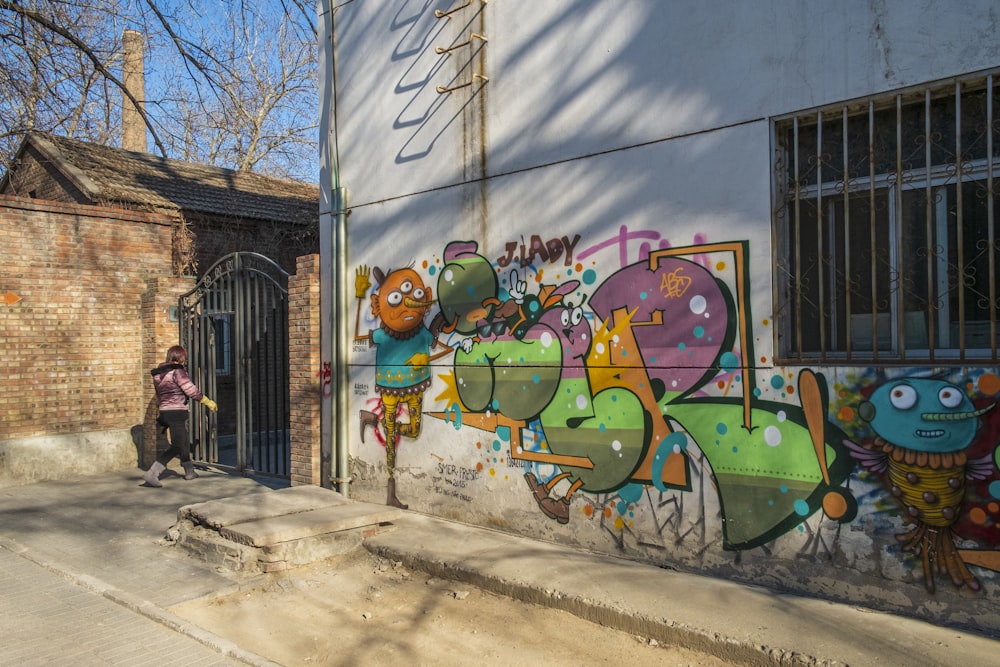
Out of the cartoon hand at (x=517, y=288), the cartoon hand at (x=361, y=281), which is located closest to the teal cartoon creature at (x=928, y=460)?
the cartoon hand at (x=517, y=288)

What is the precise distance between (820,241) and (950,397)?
1.20 meters

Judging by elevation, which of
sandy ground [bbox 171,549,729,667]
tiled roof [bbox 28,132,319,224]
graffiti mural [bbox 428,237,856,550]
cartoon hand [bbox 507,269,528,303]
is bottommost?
sandy ground [bbox 171,549,729,667]

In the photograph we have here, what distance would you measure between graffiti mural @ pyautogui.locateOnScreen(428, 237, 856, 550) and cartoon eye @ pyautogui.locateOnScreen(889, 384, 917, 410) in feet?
1.36

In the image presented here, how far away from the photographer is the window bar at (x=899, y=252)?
456 centimetres

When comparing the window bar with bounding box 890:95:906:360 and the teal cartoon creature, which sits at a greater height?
the window bar with bounding box 890:95:906:360

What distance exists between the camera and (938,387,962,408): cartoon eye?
168 inches

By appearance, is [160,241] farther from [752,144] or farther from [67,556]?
[752,144]

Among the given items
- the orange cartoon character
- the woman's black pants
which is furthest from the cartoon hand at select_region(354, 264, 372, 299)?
the woman's black pants

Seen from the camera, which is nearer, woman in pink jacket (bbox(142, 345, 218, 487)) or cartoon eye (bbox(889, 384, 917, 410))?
cartoon eye (bbox(889, 384, 917, 410))

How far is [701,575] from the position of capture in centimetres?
535

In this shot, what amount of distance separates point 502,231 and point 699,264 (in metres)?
1.97

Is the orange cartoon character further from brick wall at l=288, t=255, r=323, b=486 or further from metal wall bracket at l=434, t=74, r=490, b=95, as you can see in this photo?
metal wall bracket at l=434, t=74, r=490, b=95

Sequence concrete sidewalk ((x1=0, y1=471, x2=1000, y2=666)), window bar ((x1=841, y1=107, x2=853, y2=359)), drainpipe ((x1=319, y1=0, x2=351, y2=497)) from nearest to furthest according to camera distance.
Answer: concrete sidewalk ((x1=0, y1=471, x2=1000, y2=666)) → window bar ((x1=841, y1=107, x2=853, y2=359)) → drainpipe ((x1=319, y1=0, x2=351, y2=497))

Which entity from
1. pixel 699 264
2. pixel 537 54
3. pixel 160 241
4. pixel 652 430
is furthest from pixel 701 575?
pixel 160 241
